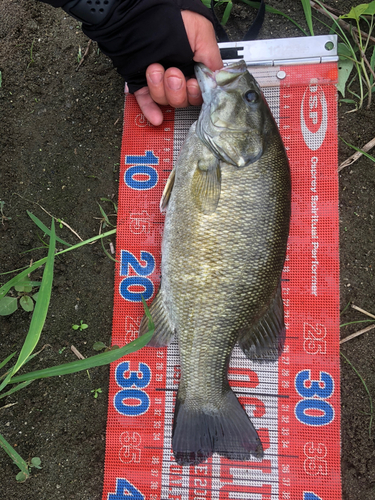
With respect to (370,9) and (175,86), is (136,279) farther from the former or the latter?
(370,9)

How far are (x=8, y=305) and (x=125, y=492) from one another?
116 centimetres

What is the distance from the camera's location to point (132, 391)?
198 centimetres

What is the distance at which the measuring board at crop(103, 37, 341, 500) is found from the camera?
6.20 feet

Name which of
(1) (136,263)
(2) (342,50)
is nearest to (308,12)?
(2) (342,50)

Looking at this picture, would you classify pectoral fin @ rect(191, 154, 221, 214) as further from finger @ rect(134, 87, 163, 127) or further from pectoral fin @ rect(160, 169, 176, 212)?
finger @ rect(134, 87, 163, 127)

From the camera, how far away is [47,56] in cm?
215

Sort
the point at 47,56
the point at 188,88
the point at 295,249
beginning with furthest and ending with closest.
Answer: the point at 47,56, the point at 295,249, the point at 188,88

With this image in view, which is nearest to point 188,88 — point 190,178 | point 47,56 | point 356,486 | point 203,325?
point 190,178

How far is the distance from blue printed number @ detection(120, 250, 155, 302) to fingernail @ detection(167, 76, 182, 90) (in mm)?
857

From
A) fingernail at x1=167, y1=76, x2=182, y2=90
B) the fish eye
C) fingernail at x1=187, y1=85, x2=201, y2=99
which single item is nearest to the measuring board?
fingernail at x1=187, y1=85, x2=201, y2=99

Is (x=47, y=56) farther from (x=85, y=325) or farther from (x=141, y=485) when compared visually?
(x=141, y=485)

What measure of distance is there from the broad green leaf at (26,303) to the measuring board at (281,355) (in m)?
0.46

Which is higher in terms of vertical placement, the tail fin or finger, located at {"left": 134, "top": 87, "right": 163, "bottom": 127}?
finger, located at {"left": 134, "top": 87, "right": 163, "bottom": 127}

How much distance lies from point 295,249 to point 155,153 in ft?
3.09
